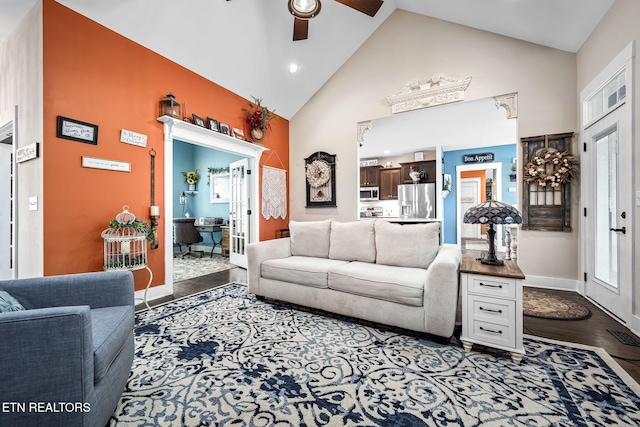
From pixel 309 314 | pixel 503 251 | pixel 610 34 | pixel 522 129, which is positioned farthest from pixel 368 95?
pixel 503 251

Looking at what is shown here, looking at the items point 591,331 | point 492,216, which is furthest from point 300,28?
point 591,331

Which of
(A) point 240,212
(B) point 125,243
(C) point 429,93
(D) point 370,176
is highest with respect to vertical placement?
(C) point 429,93

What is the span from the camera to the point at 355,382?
5.31 feet

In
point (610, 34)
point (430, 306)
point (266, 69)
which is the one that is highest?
point (266, 69)

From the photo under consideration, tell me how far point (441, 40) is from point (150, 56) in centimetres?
388

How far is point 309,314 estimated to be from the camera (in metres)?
2.71

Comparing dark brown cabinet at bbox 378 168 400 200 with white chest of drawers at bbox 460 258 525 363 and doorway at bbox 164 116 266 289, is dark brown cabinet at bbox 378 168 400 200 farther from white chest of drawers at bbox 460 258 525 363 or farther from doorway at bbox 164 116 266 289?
white chest of drawers at bbox 460 258 525 363

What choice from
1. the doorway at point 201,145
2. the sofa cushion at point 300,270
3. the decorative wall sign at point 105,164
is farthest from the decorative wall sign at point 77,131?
the sofa cushion at point 300,270

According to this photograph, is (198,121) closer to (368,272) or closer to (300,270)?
(300,270)

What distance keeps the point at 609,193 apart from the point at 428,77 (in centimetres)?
257

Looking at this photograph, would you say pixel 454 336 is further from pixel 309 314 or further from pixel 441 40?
pixel 441 40

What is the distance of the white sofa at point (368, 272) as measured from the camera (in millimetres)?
2082

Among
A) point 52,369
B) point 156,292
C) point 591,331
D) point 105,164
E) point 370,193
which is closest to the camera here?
point 52,369

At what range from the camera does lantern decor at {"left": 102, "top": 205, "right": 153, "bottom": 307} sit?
105 inches
